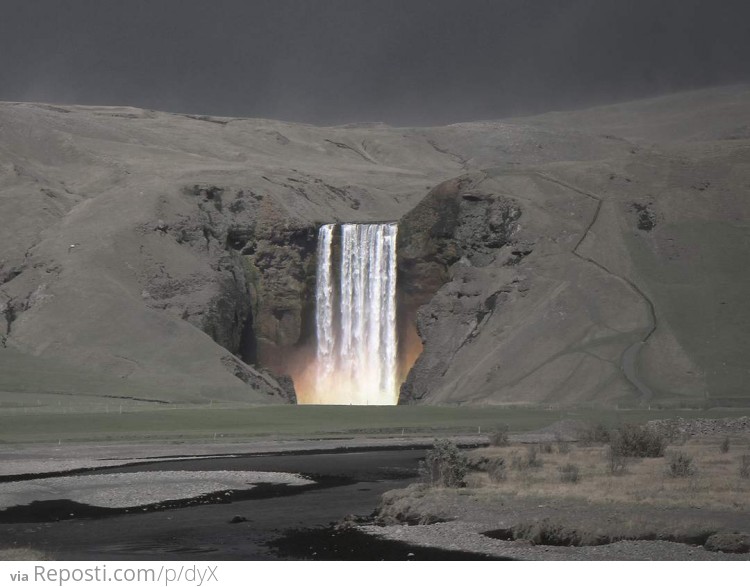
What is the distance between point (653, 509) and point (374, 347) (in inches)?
3233

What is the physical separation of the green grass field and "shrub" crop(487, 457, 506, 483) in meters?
26.6

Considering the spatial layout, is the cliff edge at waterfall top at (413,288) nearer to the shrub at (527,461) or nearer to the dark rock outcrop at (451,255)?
the dark rock outcrop at (451,255)

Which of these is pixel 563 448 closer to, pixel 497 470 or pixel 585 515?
pixel 497 470

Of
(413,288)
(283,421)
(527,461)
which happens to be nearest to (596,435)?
(527,461)

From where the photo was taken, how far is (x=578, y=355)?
10550 centimetres

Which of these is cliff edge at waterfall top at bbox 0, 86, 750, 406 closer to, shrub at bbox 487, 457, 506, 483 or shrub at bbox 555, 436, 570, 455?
shrub at bbox 555, 436, 570, 455

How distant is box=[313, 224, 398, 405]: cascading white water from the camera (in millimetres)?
121312

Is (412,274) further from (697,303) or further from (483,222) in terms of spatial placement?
(697,303)

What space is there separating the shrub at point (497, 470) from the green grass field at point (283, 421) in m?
26.6

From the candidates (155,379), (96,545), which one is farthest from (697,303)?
(96,545)

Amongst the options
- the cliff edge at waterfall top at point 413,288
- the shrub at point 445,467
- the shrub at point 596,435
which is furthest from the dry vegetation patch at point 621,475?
the cliff edge at waterfall top at point 413,288

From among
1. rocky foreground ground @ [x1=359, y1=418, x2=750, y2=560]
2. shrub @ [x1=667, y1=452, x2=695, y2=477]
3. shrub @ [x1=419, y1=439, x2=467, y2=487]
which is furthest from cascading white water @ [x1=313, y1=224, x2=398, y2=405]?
shrub @ [x1=667, y1=452, x2=695, y2=477]

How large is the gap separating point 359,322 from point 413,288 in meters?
5.90
